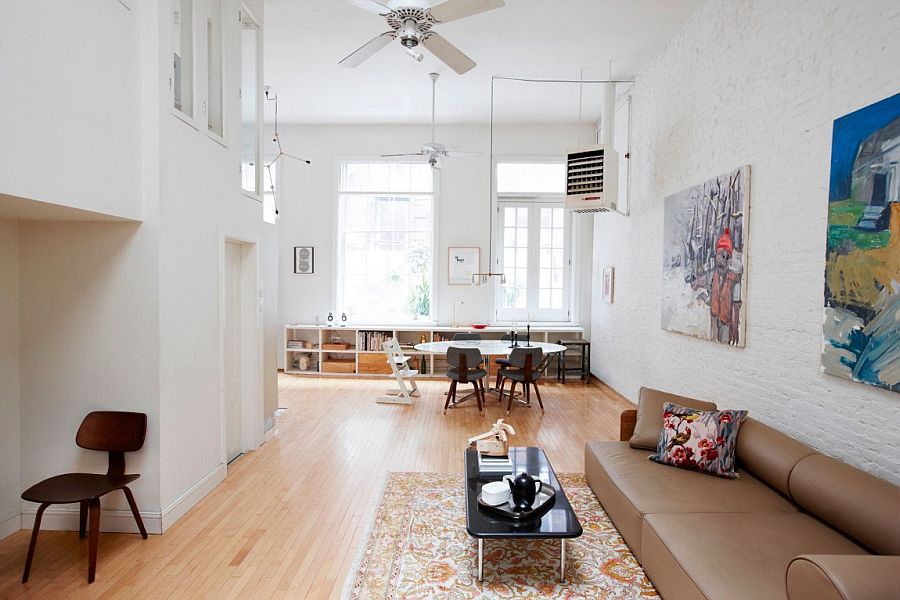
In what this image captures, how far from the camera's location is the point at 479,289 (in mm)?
8805

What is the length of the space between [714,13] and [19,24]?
4905 mm

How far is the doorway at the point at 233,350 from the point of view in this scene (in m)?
4.50

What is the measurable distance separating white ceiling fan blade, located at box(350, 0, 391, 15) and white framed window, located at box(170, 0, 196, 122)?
3.89ft

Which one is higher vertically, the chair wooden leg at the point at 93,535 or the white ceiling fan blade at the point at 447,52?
the white ceiling fan blade at the point at 447,52

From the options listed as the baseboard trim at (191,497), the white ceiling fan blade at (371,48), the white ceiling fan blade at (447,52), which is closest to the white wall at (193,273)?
the baseboard trim at (191,497)

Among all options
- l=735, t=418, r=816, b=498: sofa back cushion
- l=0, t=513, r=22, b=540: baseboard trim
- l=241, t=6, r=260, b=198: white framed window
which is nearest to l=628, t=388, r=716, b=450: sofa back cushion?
l=735, t=418, r=816, b=498: sofa back cushion

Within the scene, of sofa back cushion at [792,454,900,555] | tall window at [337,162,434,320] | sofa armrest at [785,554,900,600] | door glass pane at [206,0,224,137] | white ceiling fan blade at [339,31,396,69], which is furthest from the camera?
tall window at [337,162,434,320]

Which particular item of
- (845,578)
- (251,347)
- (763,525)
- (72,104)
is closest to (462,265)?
(251,347)

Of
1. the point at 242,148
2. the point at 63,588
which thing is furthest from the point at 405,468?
the point at 242,148

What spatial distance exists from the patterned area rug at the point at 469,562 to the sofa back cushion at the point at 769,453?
89 cm

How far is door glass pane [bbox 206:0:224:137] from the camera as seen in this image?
12.7 feet

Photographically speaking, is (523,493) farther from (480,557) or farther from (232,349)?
(232,349)

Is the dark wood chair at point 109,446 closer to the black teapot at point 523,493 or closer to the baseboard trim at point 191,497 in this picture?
the baseboard trim at point 191,497

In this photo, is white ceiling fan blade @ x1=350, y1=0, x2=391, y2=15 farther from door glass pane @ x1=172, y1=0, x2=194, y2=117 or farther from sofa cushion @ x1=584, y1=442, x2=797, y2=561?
sofa cushion @ x1=584, y1=442, x2=797, y2=561
